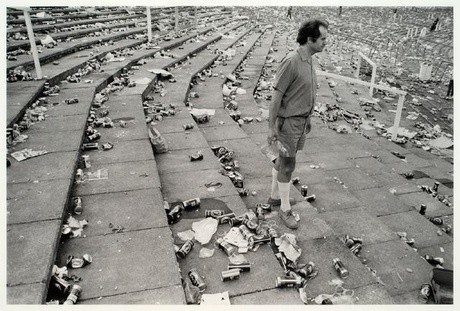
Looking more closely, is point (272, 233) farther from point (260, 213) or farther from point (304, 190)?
point (304, 190)

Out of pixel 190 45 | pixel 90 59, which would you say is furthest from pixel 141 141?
pixel 190 45

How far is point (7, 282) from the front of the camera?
1819mm

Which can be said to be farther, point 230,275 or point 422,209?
point 422,209

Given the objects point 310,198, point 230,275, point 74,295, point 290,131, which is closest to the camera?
point 74,295

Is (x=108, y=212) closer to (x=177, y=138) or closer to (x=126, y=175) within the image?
(x=126, y=175)

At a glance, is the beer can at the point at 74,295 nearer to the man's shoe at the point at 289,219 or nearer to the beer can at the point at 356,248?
the man's shoe at the point at 289,219

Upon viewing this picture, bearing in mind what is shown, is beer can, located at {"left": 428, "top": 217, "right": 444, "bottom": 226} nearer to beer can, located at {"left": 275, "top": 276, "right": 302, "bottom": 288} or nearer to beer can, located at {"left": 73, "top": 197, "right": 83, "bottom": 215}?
beer can, located at {"left": 275, "top": 276, "right": 302, "bottom": 288}

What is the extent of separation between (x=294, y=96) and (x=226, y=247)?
1213 millimetres

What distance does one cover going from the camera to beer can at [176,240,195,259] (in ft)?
7.58

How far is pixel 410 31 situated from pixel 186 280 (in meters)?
19.2

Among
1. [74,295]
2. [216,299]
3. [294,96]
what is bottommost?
[216,299]

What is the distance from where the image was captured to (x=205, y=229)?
8.39 feet

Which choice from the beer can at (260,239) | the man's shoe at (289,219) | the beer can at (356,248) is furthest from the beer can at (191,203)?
the beer can at (356,248)

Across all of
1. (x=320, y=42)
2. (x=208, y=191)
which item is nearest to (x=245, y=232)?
(x=208, y=191)
